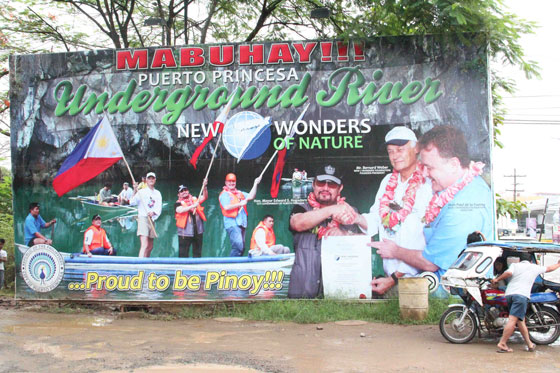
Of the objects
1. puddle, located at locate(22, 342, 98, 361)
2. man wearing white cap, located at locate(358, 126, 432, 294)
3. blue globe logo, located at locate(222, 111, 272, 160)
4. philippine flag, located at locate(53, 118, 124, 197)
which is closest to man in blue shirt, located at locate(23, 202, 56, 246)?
philippine flag, located at locate(53, 118, 124, 197)

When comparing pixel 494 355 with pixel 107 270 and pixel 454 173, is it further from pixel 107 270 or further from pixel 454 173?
pixel 107 270

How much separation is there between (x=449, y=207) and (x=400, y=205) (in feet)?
3.36

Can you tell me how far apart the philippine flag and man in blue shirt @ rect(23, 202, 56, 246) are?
688 millimetres

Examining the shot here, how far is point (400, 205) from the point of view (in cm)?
1292

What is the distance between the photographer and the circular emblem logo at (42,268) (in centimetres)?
1387

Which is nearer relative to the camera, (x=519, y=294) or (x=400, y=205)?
(x=519, y=294)

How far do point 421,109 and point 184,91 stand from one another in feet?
17.5

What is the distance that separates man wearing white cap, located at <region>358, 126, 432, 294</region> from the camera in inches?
505

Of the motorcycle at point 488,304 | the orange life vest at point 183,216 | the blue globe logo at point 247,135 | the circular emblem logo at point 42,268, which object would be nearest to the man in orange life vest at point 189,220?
the orange life vest at point 183,216

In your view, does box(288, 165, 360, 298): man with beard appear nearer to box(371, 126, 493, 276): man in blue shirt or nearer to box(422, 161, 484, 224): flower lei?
box(371, 126, 493, 276): man in blue shirt

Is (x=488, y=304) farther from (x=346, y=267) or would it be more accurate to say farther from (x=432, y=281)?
(x=346, y=267)

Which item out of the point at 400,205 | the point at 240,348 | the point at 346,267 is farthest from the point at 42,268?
the point at 400,205

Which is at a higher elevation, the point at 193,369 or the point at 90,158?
the point at 90,158

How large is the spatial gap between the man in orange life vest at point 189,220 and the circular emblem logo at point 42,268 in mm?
2928
